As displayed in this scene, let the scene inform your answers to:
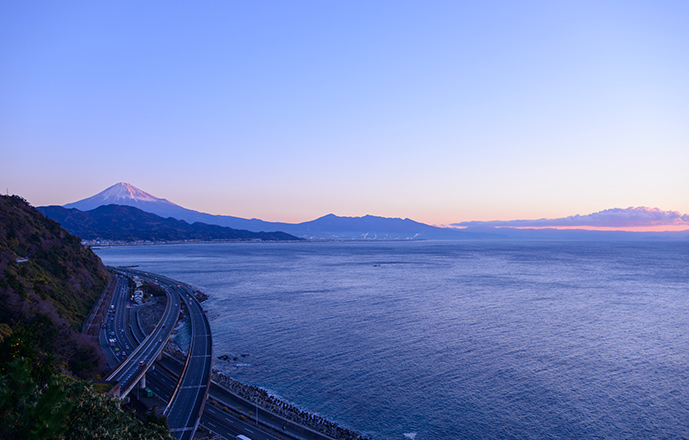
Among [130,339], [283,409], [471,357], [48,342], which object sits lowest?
[283,409]

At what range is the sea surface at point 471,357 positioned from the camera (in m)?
24.5

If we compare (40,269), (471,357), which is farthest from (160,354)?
(471,357)

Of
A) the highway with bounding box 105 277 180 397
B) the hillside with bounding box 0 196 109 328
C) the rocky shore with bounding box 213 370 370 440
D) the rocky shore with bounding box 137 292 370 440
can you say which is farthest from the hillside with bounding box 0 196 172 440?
the rocky shore with bounding box 213 370 370 440

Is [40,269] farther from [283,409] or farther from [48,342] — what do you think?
[283,409]

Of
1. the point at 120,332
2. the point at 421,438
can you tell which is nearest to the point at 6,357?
the point at 421,438

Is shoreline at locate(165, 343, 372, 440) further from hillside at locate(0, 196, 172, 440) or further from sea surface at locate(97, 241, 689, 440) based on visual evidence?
hillside at locate(0, 196, 172, 440)

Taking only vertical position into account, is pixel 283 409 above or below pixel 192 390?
below

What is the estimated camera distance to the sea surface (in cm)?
2453

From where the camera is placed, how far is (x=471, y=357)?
35188 millimetres

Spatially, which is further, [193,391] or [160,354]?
[160,354]

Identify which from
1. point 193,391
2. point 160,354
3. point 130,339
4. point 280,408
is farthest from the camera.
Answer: point 130,339

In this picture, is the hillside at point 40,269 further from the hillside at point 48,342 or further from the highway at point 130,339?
the highway at point 130,339

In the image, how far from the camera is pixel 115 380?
2555 cm

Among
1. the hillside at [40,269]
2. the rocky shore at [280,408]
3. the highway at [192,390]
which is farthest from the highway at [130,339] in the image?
the hillside at [40,269]
